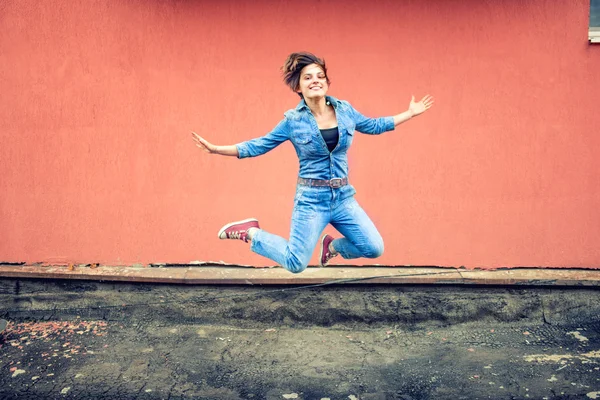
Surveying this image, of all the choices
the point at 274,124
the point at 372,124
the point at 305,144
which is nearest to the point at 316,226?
the point at 305,144

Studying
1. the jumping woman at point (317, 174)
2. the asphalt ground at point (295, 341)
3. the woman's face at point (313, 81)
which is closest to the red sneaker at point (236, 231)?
the jumping woman at point (317, 174)

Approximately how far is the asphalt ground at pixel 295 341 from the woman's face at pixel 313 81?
2300 millimetres

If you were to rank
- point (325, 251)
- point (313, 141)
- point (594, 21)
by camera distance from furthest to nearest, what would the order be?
1. point (594, 21)
2. point (325, 251)
3. point (313, 141)

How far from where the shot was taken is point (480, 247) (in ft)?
Answer: 17.9

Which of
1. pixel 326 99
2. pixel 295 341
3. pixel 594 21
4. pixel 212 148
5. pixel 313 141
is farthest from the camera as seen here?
pixel 295 341

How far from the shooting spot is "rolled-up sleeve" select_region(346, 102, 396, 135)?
3846 mm

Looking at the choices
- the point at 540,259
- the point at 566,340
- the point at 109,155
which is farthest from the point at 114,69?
the point at 566,340

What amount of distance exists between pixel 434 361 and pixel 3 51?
15.8ft

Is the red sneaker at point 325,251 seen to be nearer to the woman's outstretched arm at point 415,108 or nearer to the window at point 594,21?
the woman's outstretched arm at point 415,108

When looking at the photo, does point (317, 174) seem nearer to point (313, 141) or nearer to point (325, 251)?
point (313, 141)

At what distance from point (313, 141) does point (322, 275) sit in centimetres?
203

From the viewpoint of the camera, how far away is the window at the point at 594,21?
5.18m

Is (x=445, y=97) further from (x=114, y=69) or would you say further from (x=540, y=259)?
(x=114, y=69)

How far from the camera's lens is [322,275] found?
543cm
